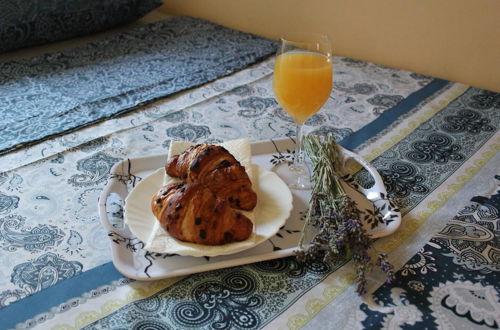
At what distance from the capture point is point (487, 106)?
119 cm

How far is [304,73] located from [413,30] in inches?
29.8

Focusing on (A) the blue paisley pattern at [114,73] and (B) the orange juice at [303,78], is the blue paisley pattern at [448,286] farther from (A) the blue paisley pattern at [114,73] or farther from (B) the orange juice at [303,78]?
(A) the blue paisley pattern at [114,73]

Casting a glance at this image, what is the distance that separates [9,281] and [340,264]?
17.3 inches

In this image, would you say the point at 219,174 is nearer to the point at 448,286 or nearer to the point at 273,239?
the point at 273,239

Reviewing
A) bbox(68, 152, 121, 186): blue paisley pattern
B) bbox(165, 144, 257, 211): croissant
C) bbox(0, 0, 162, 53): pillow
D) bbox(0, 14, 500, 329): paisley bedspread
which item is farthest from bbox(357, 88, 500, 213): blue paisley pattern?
bbox(0, 0, 162, 53): pillow

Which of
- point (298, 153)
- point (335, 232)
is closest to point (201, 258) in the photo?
point (335, 232)

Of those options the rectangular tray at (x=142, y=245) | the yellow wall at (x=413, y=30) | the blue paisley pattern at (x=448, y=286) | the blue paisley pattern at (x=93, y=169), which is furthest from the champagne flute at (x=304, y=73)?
the yellow wall at (x=413, y=30)

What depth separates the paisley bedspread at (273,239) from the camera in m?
0.58

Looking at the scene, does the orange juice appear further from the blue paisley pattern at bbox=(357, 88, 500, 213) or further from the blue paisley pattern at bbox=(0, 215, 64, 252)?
the blue paisley pattern at bbox=(0, 215, 64, 252)

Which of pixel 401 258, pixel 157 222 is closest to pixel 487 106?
pixel 401 258

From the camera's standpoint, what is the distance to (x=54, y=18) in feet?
4.71

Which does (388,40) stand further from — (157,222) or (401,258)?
(157,222)

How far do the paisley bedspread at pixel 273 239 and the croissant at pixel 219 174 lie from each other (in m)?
0.08

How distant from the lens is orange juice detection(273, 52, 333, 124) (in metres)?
0.77
